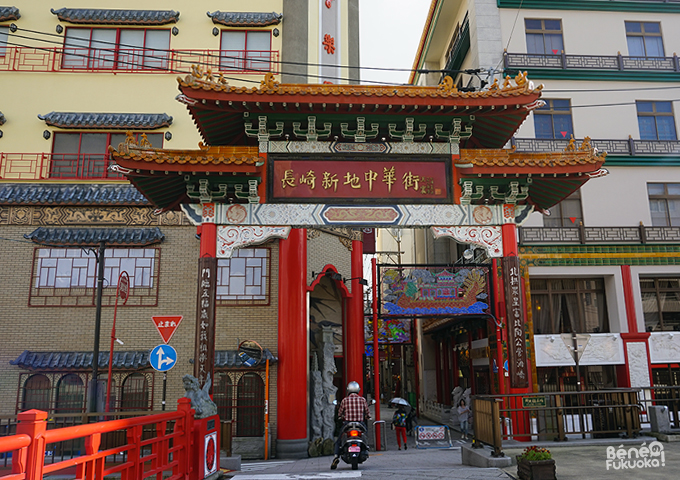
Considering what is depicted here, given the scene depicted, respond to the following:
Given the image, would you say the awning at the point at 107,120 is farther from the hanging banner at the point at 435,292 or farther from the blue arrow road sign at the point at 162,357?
the blue arrow road sign at the point at 162,357

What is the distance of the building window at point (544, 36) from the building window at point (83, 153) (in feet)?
48.8

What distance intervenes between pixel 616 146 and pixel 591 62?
3.55 meters

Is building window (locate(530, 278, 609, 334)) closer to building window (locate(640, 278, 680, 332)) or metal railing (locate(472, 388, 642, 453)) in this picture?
building window (locate(640, 278, 680, 332))

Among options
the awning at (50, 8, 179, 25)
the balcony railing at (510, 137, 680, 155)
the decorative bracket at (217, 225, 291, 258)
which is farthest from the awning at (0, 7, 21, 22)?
the balcony railing at (510, 137, 680, 155)

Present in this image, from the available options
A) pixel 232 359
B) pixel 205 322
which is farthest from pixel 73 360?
pixel 205 322

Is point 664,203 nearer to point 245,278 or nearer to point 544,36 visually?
point 544,36

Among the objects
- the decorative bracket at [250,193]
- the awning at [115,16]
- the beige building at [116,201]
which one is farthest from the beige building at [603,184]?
the awning at [115,16]

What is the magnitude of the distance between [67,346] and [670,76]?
79.0ft

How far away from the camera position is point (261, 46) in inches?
829

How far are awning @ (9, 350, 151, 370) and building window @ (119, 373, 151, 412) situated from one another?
0.45 m

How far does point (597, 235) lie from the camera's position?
810 inches

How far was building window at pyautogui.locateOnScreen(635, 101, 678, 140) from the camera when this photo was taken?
21953 mm

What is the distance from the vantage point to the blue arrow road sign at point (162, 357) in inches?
416

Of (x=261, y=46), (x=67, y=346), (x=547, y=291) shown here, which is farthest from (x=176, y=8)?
(x=547, y=291)
